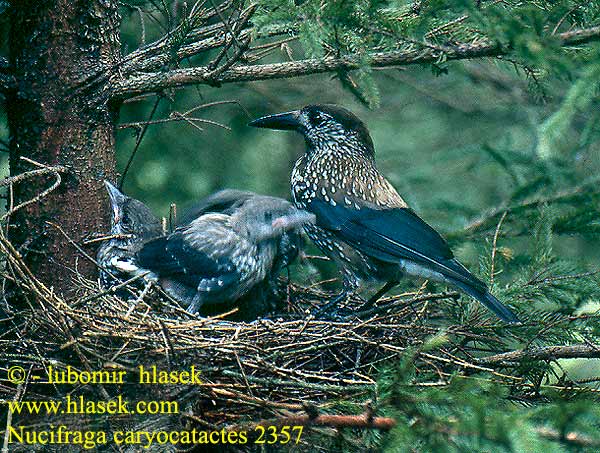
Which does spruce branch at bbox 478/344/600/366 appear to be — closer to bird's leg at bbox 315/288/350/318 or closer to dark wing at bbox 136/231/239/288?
bird's leg at bbox 315/288/350/318

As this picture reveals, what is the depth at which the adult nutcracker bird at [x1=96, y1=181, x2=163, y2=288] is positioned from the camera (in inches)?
175

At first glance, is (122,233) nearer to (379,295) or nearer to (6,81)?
(6,81)

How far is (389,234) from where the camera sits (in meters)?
4.83

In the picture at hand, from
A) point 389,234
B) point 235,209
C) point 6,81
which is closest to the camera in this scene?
point 6,81

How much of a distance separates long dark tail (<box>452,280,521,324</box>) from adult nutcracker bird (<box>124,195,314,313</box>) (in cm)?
126

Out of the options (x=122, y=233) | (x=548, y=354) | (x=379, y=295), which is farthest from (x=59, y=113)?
(x=548, y=354)

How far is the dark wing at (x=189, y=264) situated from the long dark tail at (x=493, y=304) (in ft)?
4.49

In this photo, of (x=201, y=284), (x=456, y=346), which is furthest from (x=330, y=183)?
(x=456, y=346)

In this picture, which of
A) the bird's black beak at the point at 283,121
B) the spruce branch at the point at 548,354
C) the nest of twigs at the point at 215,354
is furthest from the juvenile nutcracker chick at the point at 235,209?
the spruce branch at the point at 548,354

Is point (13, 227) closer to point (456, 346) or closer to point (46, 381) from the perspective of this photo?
point (46, 381)

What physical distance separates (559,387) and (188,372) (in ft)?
5.73

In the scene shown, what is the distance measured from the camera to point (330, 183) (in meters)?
5.23

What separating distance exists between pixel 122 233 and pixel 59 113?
93 cm

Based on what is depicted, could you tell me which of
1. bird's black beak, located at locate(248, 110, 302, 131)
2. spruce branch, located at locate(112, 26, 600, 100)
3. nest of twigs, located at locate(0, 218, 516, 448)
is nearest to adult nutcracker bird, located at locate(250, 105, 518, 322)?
bird's black beak, located at locate(248, 110, 302, 131)
